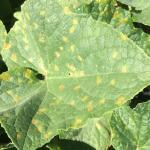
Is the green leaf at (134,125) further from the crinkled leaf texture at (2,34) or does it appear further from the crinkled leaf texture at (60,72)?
the crinkled leaf texture at (2,34)

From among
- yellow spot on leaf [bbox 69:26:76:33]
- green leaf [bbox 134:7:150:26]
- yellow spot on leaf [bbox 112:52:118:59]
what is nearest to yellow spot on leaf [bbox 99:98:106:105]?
yellow spot on leaf [bbox 112:52:118:59]

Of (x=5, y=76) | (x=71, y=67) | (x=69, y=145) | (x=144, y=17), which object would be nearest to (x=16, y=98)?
(x=5, y=76)

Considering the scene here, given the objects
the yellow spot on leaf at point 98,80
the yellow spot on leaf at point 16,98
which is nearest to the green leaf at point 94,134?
the yellow spot on leaf at point 16,98

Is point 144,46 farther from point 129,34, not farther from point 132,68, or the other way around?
point 132,68

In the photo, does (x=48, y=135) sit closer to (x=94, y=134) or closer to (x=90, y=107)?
(x=90, y=107)

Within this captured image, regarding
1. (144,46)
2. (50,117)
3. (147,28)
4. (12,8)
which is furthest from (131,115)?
(12,8)

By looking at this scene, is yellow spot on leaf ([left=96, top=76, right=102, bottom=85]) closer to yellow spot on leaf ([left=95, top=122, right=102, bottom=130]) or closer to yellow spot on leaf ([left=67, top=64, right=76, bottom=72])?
yellow spot on leaf ([left=67, top=64, right=76, bottom=72])
